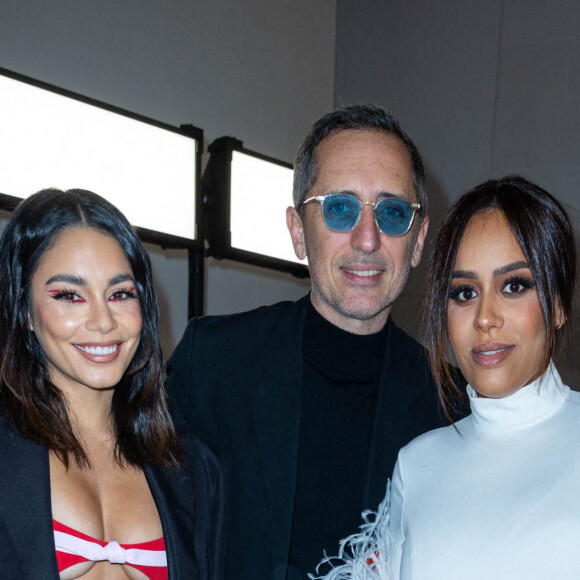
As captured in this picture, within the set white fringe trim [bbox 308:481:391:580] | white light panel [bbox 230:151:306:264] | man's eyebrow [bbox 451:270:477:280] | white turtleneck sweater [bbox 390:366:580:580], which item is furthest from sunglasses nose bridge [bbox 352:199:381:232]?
white light panel [bbox 230:151:306:264]

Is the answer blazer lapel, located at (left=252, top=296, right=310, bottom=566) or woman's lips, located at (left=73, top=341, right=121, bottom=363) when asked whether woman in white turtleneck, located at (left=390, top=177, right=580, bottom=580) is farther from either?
woman's lips, located at (left=73, top=341, right=121, bottom=363)

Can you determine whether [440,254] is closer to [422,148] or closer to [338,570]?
[338,570]

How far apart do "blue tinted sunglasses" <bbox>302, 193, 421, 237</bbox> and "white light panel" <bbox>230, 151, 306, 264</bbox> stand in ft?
2.15

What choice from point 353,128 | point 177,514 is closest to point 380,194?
point 353,128

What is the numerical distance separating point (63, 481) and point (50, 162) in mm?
889

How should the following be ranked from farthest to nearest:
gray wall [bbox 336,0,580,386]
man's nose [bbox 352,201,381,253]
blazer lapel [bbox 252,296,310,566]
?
gray wall [bbox 336,0,580,386], man's nose [bbox 352,201,381,253], blazer lapel [bbox 252,296,310,566]

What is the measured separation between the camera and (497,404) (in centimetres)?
161

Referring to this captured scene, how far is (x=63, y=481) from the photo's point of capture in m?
1.62

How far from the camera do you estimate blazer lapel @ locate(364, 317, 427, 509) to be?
186 cm

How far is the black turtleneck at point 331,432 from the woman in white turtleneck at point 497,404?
0.17 meters

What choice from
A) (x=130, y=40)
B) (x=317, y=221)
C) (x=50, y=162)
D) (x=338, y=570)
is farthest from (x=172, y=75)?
(x=338, y=570)

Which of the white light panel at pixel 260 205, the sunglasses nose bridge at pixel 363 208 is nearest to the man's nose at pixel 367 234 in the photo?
the sunglasses nose bridge at pixel 363 208

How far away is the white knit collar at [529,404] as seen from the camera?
5.21ft

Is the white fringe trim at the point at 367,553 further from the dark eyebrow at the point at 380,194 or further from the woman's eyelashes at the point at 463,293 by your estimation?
the dark eyebrow at the point at 380,194
